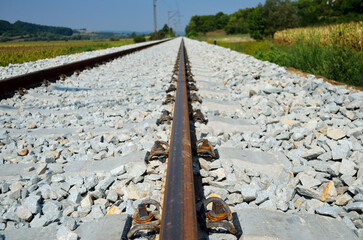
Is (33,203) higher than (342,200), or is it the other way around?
(33,203)

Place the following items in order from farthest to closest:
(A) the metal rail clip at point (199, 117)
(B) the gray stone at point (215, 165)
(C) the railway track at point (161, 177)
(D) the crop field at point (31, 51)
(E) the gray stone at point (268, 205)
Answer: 1. (D) the crop field at point (31, 51)
2. (A) the metal rail clip at point (199, 117)
3. (B) the gray stone at point (215, 165)
4. (E) the gray stone at point (268, 205)
5. (C) the railway track at point (161, 177)

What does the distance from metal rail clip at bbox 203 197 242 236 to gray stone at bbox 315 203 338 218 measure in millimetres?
517

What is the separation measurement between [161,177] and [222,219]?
0.63 m

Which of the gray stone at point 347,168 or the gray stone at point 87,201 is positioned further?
the gray stone at point 347,168

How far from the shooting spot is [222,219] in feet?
4.67

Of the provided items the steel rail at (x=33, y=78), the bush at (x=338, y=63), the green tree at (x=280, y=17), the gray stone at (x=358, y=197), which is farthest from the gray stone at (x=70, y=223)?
the green tree at (x=280, y=17)

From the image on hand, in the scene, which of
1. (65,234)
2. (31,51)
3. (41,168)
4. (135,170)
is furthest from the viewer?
(31,51)

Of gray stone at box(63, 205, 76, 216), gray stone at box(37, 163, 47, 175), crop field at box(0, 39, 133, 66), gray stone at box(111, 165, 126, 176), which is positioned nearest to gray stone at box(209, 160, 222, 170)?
gray stone at box(111, 165, 126, 176)

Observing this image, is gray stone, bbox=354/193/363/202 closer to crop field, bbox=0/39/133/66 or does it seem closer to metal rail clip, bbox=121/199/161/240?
metal rail clip, bbox=121/199/161/240

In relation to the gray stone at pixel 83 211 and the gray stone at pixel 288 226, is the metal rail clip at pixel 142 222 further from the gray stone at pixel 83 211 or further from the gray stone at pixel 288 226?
the gray stone at pixel 288 226

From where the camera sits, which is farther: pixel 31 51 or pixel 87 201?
pixel 31 51

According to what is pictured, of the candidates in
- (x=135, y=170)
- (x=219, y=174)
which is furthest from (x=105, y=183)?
(x=219, y=174)

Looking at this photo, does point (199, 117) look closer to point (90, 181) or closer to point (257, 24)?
point (90, 181)

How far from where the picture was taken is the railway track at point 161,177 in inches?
56.2
